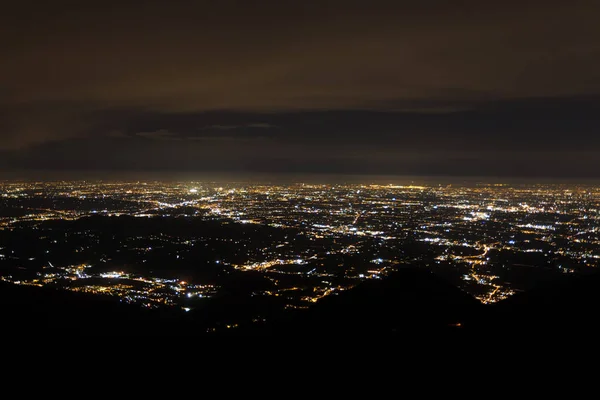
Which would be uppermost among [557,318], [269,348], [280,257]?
[557,318]

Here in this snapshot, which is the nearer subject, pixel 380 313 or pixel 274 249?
pixel 380 313

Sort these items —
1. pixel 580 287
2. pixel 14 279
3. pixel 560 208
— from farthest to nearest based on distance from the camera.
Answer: pixel 560 208
pixel 14 279
pixel 580 287

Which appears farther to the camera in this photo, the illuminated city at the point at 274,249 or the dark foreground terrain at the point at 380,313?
the illuminated city at the point at 274,249

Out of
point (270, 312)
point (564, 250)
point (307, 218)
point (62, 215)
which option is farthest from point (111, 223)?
point (564, 250)

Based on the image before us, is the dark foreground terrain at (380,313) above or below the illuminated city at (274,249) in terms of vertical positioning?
above

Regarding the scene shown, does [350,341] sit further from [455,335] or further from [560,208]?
[560,208]
